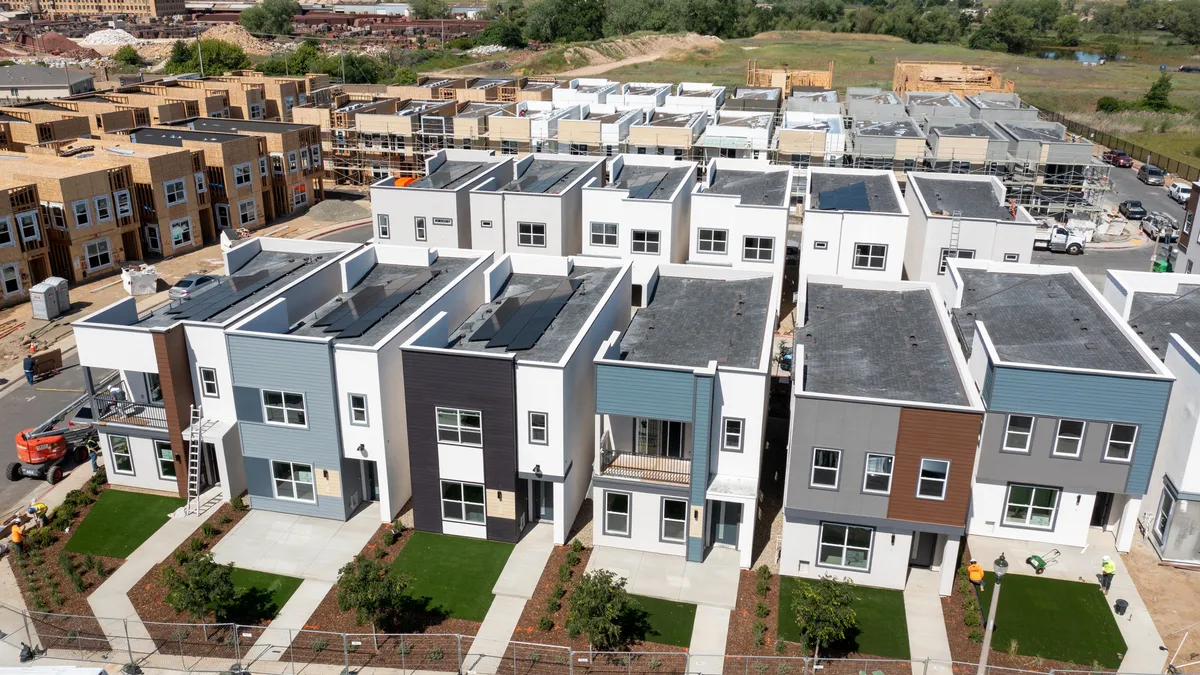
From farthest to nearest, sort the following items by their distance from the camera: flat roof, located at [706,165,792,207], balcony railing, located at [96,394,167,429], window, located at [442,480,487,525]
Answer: flat roof, located at [706,165,792,207]
balcony railing, located at [96,394,167,429]
window, located at [442,480,487,525]

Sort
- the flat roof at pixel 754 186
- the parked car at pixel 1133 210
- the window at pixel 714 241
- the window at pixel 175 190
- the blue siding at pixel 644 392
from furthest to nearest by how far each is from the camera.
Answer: the parked car at pixel 1133 210 → the window at pixel 175 190 → the flat roof at pixel 754 186 → the window at pixel 714 241 → the blue siding at pixel 644 392

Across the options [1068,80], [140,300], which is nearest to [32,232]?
[140,300]

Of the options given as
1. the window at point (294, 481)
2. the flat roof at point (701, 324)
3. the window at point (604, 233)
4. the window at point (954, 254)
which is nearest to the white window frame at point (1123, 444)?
the flat roof at point (701, 324)

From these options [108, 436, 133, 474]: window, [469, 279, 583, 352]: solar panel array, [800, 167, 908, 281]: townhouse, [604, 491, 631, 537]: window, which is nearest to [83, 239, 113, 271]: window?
[108, 436, 133, 474]: window

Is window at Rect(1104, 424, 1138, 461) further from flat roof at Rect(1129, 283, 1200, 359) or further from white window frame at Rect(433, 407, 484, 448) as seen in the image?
white window frame at Rect(433, 407, 484, 448)

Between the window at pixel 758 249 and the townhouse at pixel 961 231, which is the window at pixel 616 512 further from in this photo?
the townhouse at pixel 961 231

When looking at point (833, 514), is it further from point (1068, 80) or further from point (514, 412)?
point (1068, 80)

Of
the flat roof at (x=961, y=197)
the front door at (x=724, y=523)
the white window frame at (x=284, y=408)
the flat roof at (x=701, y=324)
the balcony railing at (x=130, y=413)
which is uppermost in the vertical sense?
the flat roof at (x=961, y=197)
